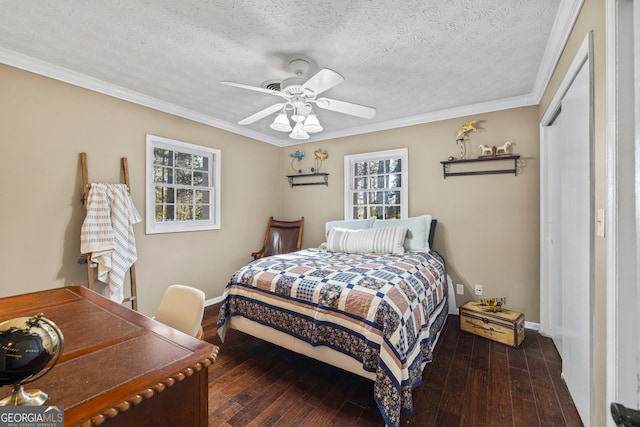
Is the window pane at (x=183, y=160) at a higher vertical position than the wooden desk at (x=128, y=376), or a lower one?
higher

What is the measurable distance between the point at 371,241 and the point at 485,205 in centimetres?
140

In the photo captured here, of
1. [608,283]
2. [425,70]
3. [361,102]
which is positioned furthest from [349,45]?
[608,283]

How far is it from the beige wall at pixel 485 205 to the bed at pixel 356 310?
61cm

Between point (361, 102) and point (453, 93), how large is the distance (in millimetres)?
978

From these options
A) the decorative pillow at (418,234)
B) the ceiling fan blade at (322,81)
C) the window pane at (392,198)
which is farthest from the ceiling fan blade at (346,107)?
the window pane at (392,198)

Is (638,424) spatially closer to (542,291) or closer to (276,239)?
(542,291)

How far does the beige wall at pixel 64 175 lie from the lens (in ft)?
7.38

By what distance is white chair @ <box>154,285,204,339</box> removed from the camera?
1.46 m

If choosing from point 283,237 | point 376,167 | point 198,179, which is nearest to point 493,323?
point 376,167

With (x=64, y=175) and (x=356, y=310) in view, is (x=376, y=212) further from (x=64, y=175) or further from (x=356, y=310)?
(x=64, y=175)

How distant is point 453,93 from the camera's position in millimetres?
2949

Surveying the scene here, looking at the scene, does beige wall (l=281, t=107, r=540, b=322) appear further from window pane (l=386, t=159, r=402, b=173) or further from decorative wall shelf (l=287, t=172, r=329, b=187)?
decorative wall shelf (l=287, t=172, r=329, b=187)

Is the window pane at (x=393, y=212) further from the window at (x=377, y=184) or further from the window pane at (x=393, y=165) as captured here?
the window pane at (x=393, y=165)

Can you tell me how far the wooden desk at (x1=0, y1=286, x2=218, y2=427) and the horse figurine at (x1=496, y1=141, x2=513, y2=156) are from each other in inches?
134
